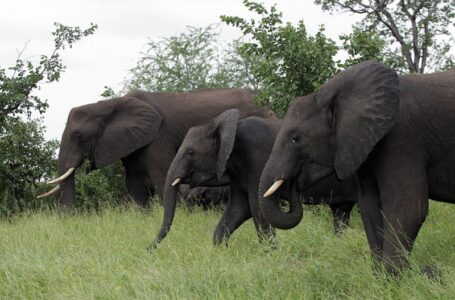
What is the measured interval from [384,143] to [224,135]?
7.47 feet

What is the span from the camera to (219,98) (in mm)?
11398

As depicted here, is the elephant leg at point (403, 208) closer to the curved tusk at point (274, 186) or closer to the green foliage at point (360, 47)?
the curved tusk at point (274, 186)

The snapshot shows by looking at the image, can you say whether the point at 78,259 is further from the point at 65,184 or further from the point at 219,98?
the point at 219,98

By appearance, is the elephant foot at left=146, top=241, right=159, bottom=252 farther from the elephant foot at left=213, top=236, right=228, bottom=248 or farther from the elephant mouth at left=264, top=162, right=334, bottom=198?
the elephant mouth at left=264, top=162, right=334, bottom=198

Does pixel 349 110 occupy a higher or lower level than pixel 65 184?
higher

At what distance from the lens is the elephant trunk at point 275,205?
5641 mm

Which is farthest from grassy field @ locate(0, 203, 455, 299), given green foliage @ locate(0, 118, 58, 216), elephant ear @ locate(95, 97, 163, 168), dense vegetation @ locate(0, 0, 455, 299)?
green foliage @ locate(0, 118, 58, 216)

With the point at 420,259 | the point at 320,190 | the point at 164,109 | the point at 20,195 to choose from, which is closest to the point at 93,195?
→ the point at 20,195

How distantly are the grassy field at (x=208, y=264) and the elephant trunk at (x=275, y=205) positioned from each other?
332mm

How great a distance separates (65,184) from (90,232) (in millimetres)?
1844

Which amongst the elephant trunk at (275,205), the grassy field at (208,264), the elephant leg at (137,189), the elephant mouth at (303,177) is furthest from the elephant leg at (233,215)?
the elephant leg at (137,189)

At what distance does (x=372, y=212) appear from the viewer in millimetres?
5602

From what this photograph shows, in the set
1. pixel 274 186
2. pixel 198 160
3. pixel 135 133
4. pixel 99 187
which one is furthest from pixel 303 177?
pixel 99 187

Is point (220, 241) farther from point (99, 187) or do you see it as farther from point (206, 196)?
point (99, 187)
